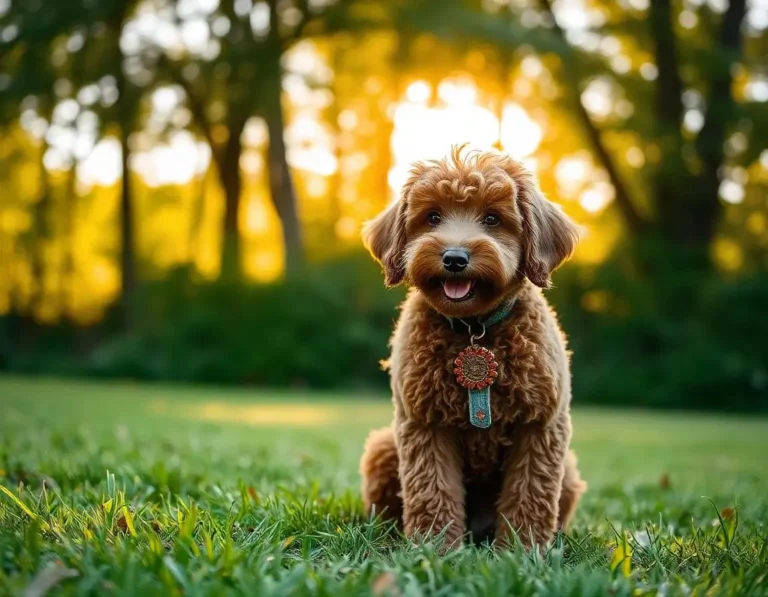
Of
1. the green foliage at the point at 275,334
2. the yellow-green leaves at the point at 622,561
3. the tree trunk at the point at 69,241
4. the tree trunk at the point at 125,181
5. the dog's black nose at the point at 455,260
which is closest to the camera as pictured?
the yellow-green leaves at the point at 622,561

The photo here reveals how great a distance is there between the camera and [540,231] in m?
3.40

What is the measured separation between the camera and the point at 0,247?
25109 millimetres

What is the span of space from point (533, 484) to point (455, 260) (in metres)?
1.06

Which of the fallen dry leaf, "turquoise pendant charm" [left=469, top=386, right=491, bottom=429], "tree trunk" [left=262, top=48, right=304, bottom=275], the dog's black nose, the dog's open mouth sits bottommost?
the fallen dry leaf

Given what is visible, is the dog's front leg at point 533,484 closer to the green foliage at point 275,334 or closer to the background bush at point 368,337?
the background bush at point 368,337

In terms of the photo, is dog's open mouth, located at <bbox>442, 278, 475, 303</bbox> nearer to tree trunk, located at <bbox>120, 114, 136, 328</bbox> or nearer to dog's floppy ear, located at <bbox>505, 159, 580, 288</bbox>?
dog's floppy ear, located at <bbox>505, 159, 580, 288</bbox>

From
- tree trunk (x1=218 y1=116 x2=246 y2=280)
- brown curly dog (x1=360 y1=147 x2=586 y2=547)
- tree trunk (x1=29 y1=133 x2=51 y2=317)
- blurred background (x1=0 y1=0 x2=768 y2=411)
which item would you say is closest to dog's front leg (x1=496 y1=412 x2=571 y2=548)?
brown curly dog (x1=360 y1=147 x2=586 y2=547)

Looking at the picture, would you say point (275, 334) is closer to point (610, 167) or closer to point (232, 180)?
point (232, 180)

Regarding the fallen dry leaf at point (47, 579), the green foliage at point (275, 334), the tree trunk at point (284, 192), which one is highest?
the tree trunk at point (284, 192)

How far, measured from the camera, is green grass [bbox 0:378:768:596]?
2.29 metres

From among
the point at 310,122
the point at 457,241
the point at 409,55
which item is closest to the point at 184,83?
the point at 409,55

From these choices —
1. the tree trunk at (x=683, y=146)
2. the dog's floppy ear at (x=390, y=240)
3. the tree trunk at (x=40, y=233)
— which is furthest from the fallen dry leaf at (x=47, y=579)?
the tree trunk at (x=40, y=233)

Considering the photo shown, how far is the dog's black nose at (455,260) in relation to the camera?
A: 3.13 metres

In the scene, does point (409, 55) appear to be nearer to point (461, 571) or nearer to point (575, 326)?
point (575, 326)
